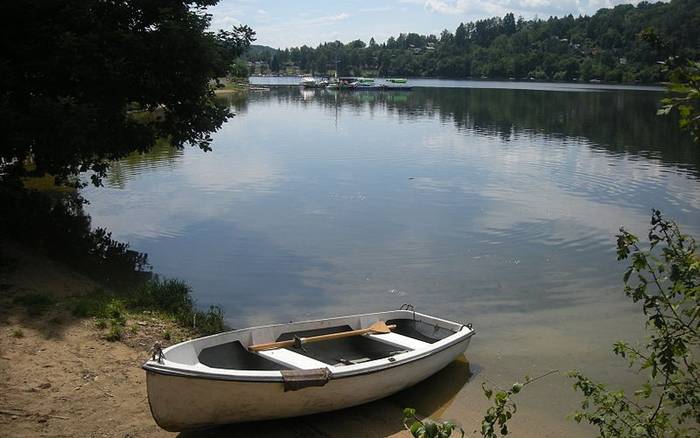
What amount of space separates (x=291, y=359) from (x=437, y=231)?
12470 millimetres

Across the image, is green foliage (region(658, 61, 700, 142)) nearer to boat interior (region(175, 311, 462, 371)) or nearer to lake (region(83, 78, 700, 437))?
boat interior (region(175, 311, 462, 371))

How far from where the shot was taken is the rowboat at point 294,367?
7480mm

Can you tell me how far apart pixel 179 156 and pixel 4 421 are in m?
31.1

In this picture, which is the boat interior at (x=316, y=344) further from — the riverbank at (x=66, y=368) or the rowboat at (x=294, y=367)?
the riverbank at (x=66, y=368)

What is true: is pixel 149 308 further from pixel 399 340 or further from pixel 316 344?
pixel 399 340

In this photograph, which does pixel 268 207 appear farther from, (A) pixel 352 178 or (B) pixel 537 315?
(B) pixel 537 315

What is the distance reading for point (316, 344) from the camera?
33.7ft

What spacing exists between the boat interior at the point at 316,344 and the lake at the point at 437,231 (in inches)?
35.4

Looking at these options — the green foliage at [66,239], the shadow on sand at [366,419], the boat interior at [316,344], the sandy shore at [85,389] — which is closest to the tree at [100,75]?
the green foliage at [66,239]

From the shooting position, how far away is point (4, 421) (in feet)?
25.1

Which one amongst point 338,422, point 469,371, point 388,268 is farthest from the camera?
point 388,268

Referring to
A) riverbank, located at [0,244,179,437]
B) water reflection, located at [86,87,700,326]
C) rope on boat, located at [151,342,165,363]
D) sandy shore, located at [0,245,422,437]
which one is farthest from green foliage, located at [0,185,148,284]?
rope on boat, located at [151,342,165,363]

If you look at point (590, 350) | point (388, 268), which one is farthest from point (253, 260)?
point (590, 350)

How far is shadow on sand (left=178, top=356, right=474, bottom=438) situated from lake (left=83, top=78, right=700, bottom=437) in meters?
0.10
